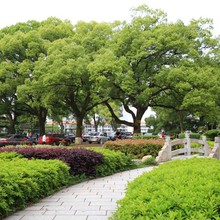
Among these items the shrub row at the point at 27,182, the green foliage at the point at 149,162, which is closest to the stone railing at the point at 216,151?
the green foliage at the point at 149,162

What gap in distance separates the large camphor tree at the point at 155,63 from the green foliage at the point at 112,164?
14773 mm

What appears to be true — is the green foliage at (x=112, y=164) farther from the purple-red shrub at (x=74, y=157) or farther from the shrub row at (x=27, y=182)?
the shrub row at (x=27, y=182)

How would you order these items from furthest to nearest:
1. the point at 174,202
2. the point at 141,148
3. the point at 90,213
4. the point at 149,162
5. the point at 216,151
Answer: the point at 141,148 < the point at 216,151 < the point at 149,162 < the point at 90,213 < the point at 174,202

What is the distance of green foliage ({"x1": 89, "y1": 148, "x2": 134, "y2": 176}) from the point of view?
11327 millimetres

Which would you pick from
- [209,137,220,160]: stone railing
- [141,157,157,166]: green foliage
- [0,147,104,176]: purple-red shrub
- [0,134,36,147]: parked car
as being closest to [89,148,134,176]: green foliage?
[0,147,104,176]: purple-red shrub

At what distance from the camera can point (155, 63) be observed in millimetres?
30875

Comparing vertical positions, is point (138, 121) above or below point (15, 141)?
above

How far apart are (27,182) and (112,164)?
18.4 ft

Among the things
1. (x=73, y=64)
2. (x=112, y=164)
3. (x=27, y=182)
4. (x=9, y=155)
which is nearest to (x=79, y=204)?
(x=27, y=182)

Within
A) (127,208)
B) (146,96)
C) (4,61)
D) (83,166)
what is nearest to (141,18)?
(146,96)

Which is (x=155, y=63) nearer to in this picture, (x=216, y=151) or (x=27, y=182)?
(x=216, y=151)

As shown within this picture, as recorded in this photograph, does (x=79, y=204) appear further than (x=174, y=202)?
Yes

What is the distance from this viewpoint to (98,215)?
574cm

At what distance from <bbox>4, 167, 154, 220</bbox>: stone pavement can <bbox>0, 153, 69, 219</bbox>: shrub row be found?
0.18 meters
